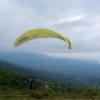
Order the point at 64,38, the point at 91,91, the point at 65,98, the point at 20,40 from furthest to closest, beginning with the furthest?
1. the point at 91,91
2. the point at 65,98
3. the point at 20,40
4. the point at 64,38

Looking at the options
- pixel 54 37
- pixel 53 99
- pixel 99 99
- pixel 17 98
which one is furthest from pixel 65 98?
pixel 54 37

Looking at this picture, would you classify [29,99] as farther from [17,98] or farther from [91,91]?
[91,91]

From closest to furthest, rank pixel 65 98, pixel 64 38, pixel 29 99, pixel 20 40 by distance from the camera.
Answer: pixel 64 38 < pixel 20 40 < pixel 29 99 < pixel 65 98

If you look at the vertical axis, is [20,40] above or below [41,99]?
above

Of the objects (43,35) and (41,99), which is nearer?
(43,35)

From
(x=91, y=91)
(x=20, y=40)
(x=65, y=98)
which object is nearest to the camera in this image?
A: (x=20, y=40)

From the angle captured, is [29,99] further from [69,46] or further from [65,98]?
[69,46]

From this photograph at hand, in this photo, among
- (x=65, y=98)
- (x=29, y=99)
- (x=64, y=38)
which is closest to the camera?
(x=64, y=38)

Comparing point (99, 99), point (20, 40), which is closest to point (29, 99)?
point (99, 99)

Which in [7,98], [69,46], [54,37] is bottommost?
[7,98]
